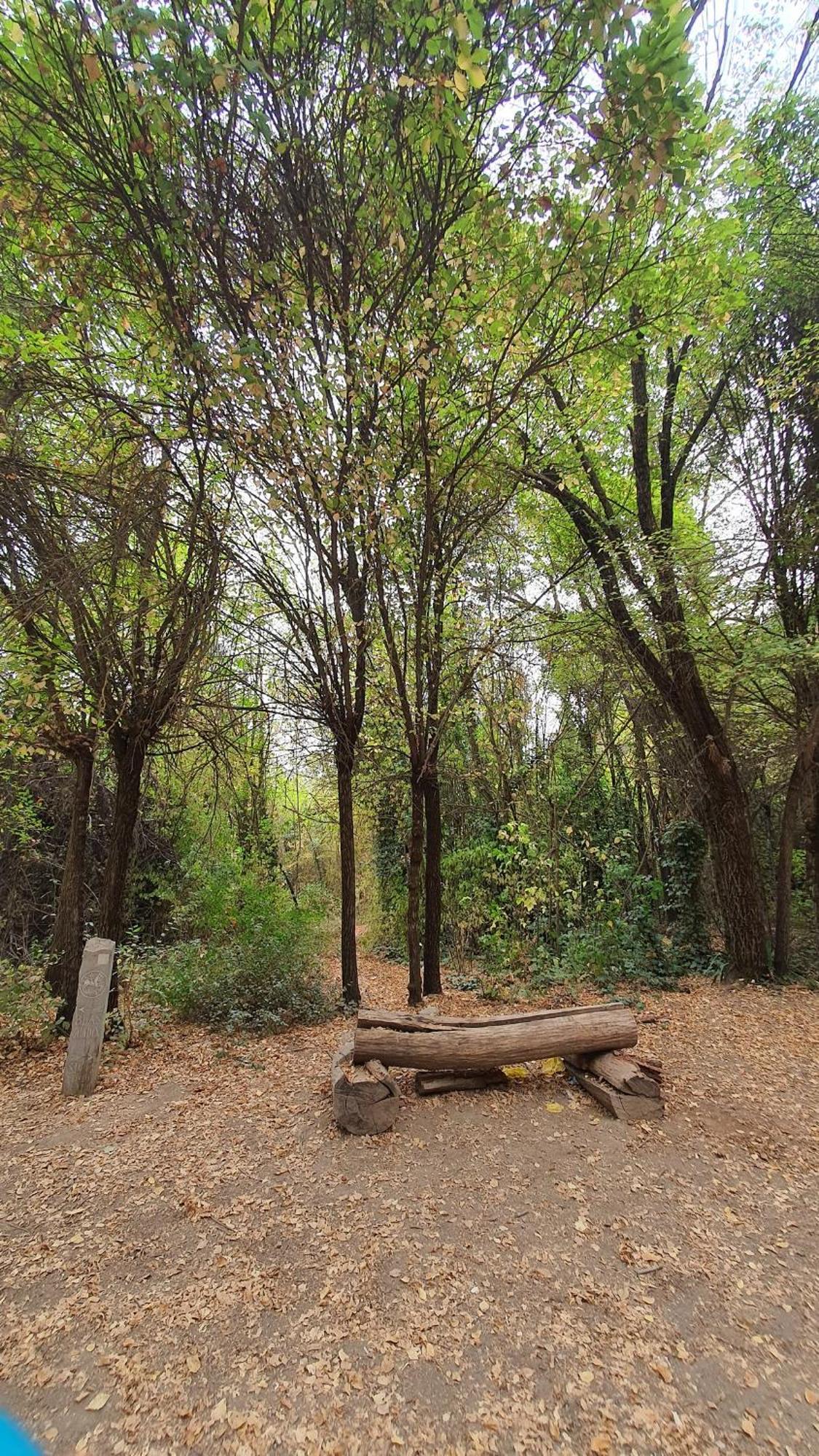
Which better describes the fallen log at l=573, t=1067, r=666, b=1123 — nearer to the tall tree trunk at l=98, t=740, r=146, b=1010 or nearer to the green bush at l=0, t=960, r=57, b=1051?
the tall tree trunk at l=98, t=740, r=146, b=1010

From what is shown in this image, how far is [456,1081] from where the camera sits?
3.61 meters

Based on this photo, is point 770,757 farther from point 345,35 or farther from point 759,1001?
point 345,35

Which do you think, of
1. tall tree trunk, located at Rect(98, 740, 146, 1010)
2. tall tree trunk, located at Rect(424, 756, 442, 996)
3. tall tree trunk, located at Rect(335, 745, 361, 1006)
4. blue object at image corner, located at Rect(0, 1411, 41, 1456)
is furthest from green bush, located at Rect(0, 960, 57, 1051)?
blue object at image corner, located at Rect(0, 1411, 41, 1456)

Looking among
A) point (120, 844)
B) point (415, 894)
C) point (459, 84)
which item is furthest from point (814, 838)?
point (459, 84)

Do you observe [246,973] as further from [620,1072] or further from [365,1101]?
[620,1072]

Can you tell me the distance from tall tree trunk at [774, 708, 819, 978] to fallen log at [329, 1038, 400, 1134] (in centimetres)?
524

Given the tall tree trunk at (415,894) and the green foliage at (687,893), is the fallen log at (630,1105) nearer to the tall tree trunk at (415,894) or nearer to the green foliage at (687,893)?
the tall tree trunk at (415,894)

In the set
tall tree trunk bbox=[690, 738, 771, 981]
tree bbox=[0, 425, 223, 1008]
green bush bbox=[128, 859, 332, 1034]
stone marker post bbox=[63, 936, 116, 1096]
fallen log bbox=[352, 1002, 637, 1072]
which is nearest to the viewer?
fallen log bbox=[352, 1002, 637, 1072]

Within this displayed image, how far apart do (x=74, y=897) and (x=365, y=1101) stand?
3.81 m

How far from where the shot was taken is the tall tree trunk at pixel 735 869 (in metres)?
6.49

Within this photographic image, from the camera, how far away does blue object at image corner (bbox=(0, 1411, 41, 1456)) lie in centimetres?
161

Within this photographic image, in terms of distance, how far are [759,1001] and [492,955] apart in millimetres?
2762

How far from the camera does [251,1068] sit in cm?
427

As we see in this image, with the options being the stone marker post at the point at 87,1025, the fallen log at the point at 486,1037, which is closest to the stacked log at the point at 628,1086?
the fallen log at the point at 486,1037
